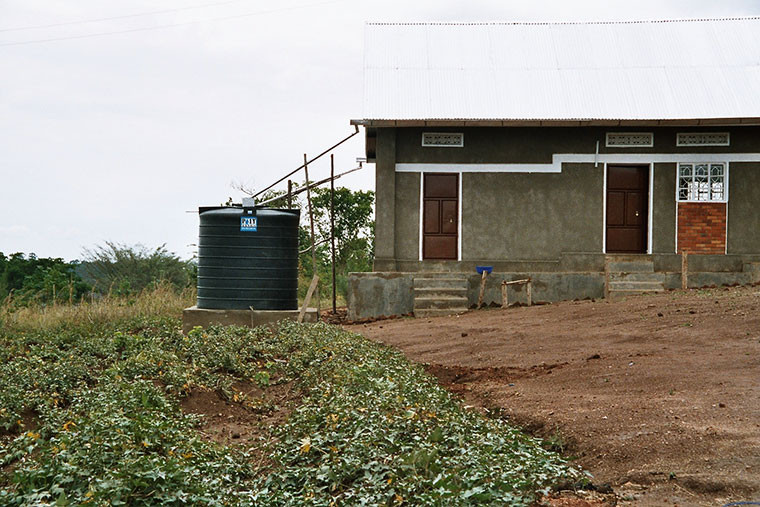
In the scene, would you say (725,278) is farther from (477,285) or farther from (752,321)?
(752,321)

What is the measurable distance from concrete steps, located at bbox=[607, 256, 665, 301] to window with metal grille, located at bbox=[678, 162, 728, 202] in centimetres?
188

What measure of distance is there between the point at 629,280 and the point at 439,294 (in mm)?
3583

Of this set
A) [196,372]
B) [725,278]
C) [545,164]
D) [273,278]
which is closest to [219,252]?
[273,278]

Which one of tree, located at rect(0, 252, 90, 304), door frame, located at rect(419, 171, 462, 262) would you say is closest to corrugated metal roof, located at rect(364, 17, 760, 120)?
door frame, located at rect(419, 171, 462, 262)

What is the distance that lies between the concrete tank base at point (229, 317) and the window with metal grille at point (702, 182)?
341 inches

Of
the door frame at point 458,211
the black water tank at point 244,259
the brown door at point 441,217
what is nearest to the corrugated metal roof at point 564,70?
the door frame at point 458,211

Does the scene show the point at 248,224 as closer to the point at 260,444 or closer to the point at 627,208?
the point at 260,444

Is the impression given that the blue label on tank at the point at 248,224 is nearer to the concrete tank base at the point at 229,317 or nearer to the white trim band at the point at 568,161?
the concrete tank base at the point at 229,317

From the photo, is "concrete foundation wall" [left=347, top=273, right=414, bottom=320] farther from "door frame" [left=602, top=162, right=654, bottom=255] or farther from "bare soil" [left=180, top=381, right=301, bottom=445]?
"bare soil" [left=180, top=381, right=301, bottom=445]

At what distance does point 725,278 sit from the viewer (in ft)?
53.2

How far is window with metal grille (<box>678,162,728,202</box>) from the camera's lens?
→ 664 inches

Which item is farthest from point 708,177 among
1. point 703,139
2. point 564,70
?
point 564,70

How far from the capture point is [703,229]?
16.8 m

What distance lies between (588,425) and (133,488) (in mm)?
3164
